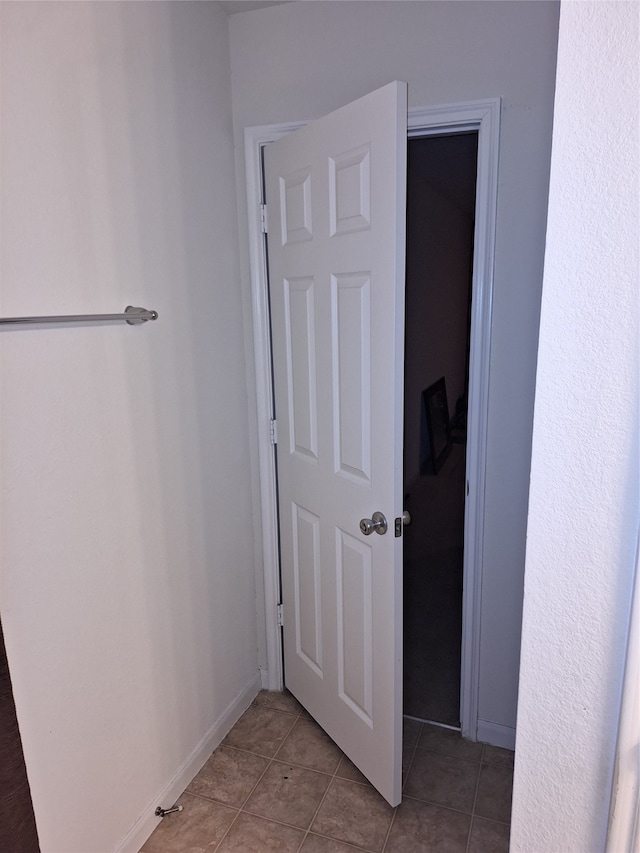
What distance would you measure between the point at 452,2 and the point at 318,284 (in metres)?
0.89

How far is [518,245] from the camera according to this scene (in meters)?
1.86

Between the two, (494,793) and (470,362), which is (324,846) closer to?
(494,793)

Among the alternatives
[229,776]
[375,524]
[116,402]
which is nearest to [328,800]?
[229,776]

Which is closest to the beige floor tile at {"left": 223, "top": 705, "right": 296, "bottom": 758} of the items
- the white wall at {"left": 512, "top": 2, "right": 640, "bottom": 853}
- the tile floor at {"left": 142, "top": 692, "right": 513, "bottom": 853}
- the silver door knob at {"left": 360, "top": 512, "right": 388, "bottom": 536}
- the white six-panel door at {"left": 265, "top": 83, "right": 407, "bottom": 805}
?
the tile floor at {"left": 142, "top": 692, "right": 513, "bottom": 853}

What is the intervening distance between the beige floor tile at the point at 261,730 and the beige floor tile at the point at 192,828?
27 cm

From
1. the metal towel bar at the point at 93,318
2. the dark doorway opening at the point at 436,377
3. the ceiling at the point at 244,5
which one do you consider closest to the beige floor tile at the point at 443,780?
the dark doorway opening at the point at 436,377

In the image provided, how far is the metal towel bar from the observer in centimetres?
128

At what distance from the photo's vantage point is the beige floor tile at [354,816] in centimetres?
183

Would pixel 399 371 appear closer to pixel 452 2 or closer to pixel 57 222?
pixel 57 222

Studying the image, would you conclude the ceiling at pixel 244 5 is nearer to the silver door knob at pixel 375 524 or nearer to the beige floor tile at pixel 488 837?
the silver door knob at pixel 375 524

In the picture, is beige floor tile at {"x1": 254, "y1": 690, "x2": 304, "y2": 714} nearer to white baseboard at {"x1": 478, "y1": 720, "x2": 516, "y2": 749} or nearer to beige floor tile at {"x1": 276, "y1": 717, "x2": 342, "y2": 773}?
beige floor tile at {"x1": 276, "y1": 717, "x2": 342, "y2": 773}

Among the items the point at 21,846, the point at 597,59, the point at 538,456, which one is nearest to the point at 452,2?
the point at 597,59

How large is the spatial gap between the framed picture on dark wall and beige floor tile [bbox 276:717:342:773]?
176 centimetres

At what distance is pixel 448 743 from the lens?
2.22 m
